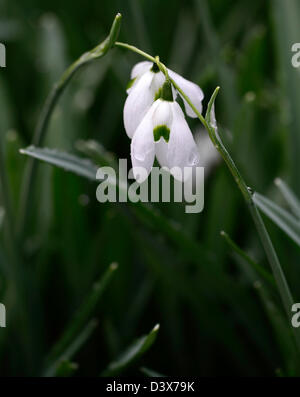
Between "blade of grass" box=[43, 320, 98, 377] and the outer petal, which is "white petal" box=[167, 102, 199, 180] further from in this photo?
"blade of grass" box=[43, 320, 98, 377]

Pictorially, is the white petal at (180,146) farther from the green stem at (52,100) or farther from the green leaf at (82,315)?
the green leaf at (82,315)

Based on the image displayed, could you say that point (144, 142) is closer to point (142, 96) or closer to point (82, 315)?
point (142, 96)

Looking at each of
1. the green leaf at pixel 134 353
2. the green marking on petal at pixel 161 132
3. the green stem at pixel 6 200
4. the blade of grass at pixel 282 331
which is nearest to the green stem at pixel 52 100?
the green stem at pixel 6 200

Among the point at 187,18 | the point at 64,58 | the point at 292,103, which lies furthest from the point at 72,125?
the point at 187,18

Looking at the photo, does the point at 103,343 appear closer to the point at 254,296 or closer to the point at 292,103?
the point at 254,296

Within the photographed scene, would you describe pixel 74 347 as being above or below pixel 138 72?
below

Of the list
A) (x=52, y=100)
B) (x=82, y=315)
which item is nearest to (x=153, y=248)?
(x=82, y=315)

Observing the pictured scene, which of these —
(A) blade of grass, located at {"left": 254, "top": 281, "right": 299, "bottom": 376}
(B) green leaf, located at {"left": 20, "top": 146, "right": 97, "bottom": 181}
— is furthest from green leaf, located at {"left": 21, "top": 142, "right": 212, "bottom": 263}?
(A) blade of grass, located at {"left": 254, "top": 281, "right": 299, "bottom": 376}

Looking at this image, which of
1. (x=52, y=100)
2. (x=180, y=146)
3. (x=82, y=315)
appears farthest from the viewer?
(x=82, y=315)
